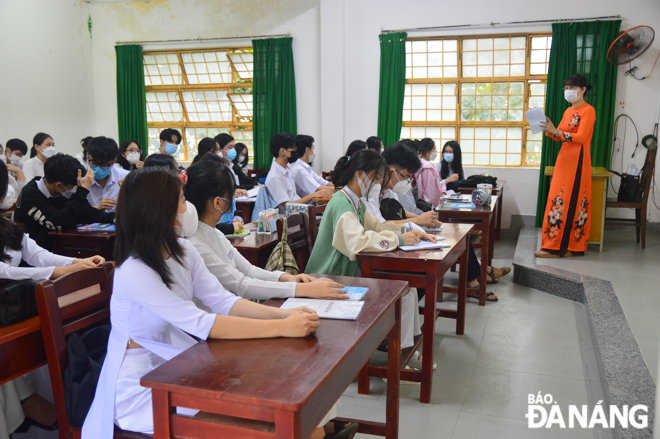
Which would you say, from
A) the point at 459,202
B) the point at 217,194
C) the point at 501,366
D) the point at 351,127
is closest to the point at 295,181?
the point at 459,202

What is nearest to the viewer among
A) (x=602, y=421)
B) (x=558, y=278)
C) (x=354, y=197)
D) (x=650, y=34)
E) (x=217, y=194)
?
(x=217, y=194)

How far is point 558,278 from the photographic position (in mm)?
4141

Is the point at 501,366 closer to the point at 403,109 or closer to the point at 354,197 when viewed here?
the point at 354,197

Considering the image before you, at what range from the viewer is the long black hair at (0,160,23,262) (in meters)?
1.93

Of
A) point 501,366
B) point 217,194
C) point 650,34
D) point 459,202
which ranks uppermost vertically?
point 650,34

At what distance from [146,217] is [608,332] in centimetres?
268

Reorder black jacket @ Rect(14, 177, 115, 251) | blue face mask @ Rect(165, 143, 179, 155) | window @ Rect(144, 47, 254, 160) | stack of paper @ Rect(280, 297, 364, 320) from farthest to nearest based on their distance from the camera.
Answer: window @ Rect(144, 47, 254, 160)
blue face mask @ Rect(165, 143, 179, 155)
black jacket @ Rect(14, 177, 115, 251)
stack of paper @ Rect(280, 297, 364, 320)

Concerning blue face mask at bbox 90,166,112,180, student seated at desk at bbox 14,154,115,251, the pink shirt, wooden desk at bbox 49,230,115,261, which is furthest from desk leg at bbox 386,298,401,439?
the pink shirt

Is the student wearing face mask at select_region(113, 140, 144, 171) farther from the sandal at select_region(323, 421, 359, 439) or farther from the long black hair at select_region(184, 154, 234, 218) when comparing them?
the sandal at select_region(323, 421, 359, 439)

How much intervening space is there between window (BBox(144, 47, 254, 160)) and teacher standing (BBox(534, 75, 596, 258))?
4.51m

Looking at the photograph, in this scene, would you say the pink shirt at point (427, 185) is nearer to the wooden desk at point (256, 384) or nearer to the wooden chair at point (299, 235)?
the wooden chair at point (299, 235)

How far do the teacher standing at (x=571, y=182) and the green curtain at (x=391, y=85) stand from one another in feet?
8.23

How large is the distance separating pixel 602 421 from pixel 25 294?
7.57ft

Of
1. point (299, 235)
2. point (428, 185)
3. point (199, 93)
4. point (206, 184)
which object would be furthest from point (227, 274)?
point (199, 93)
